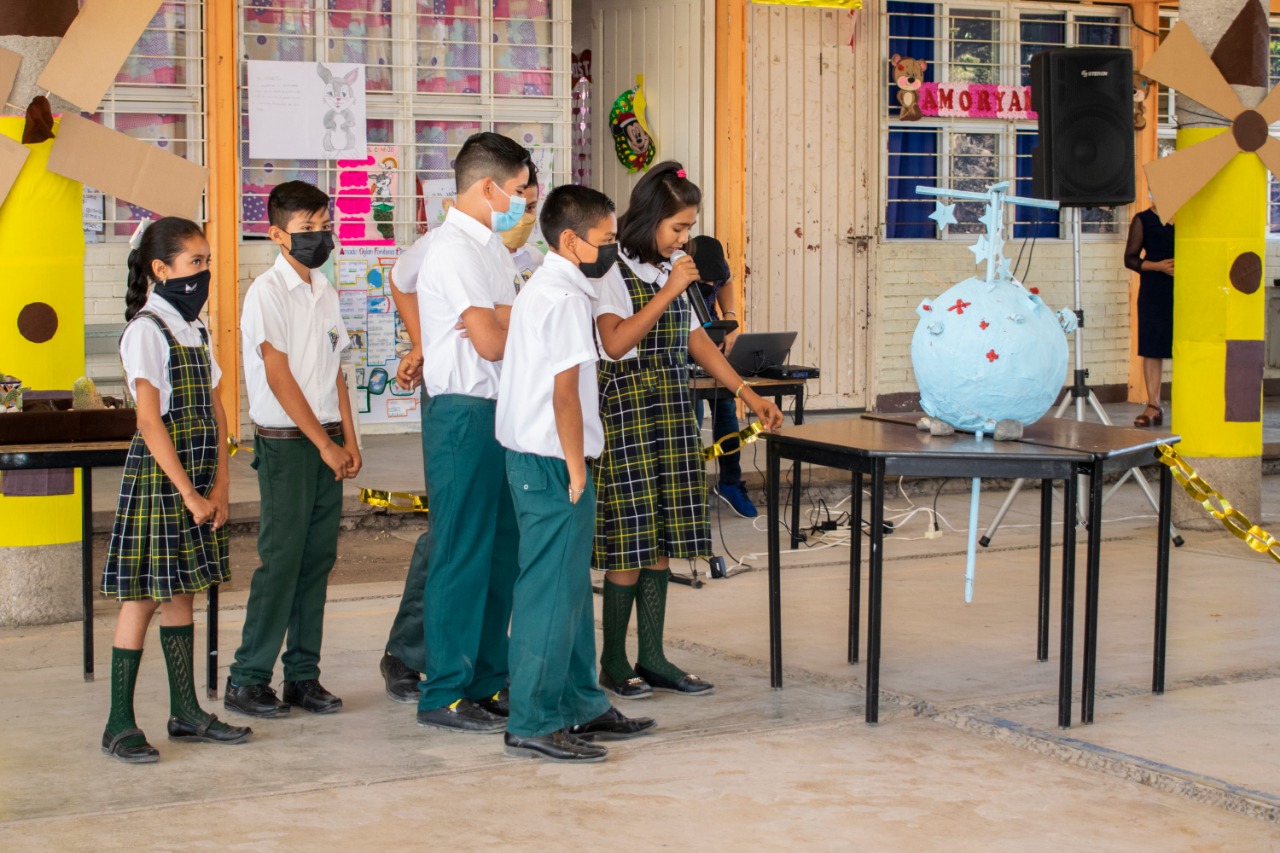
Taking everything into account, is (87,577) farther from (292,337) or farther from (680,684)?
(680,684)

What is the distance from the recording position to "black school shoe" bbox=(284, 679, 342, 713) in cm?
473

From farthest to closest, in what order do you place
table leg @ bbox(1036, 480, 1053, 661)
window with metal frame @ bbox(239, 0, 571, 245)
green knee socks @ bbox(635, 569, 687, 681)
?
1. window with metal frame @ bbox(239, 0, 571, 245)
2. table leg @ bbox(1036, 480, 1053, 661)
3. green knee socks @ bbox(635, 569, 687, 681)

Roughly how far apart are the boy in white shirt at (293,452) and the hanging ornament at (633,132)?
700cm

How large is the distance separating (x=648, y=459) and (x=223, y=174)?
610 cm

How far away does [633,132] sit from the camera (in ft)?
38.3

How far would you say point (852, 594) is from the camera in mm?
5438

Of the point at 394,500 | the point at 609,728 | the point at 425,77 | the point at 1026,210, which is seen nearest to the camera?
the point at 609,728

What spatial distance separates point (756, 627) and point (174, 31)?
6140mm

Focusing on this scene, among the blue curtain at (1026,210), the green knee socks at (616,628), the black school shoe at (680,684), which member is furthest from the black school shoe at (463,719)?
the blue curtain at (1026,210)

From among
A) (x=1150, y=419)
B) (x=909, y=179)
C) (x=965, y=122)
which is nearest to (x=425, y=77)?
(x=909, y=179)

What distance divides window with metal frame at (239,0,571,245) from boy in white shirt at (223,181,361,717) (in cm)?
567

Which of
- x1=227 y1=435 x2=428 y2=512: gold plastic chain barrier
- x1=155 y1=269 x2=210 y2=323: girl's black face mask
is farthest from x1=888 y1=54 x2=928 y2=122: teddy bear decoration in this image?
x1=155 y1=269 x2=210 y2=323: girl's black face mask

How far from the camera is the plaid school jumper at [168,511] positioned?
4.25m

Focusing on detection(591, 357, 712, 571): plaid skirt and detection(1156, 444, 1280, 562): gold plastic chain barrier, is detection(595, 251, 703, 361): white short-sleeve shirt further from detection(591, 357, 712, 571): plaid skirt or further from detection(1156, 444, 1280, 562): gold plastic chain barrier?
detection(1156, 444, 1280, 562): gold plastic chain barrier
